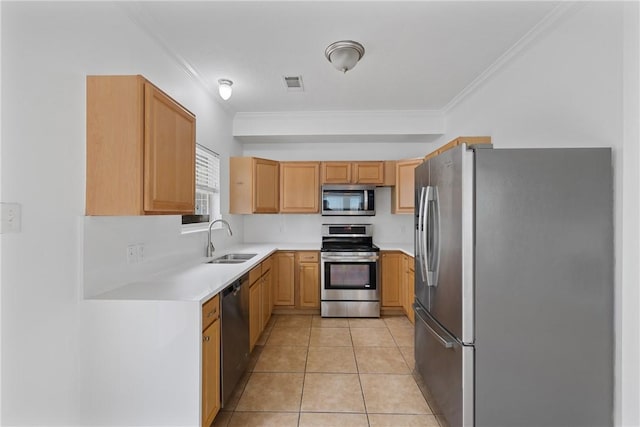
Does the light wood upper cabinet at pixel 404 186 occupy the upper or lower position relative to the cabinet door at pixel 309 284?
upper

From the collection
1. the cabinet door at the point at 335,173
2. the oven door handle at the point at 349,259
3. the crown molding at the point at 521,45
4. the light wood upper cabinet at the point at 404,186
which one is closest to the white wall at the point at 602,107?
the crown molding at the point at 521,45

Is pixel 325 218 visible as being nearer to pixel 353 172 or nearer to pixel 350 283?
pixel 353 172

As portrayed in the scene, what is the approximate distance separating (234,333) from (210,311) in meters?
0.52

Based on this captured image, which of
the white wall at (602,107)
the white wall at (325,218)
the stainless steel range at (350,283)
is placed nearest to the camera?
the white wall at (602,107)

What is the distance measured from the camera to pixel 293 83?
125 inches

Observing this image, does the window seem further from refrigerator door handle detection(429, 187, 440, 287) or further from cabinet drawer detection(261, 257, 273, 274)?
refrigerator door handle detection(429, 187, 440, 287)

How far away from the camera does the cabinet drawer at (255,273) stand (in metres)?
2.79

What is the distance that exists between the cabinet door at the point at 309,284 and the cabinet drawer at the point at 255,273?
1.12 m

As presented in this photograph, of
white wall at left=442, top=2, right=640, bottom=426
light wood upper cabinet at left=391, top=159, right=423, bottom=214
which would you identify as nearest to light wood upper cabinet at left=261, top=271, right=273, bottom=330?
light wood upper cabinet at left=391, top=159, right=423, bottom=214

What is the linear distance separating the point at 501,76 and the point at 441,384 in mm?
2550

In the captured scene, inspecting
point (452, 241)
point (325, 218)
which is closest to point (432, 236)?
point (452, 241)

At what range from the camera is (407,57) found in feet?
8.60

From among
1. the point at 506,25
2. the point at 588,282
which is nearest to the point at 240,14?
the point at 506,25

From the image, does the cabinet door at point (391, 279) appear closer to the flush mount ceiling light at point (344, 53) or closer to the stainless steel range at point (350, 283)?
the stainless steel range at point (350, 283)
